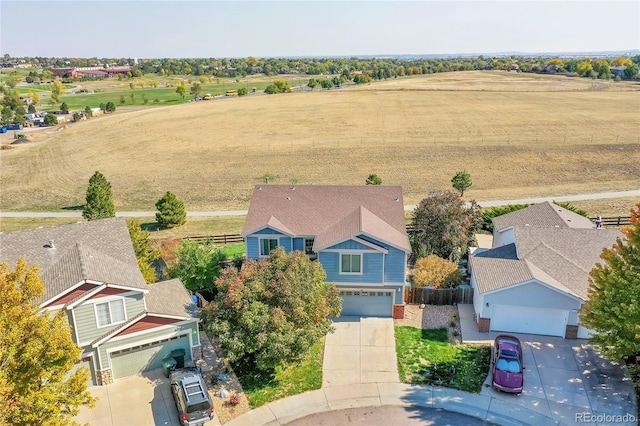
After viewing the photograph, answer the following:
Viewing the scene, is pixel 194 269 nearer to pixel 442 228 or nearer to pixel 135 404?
pixel 135 404

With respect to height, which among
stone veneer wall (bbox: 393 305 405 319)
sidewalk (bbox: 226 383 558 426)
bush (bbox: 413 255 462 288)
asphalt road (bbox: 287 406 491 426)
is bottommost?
asphalt road (bbox: 287 406 491 426)

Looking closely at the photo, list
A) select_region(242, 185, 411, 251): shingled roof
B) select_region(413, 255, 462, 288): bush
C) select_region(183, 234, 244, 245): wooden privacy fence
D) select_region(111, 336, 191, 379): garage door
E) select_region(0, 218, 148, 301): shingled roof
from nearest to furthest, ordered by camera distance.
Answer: select_region(0, 218, 148, 301): shingled roof < select_region(111, 336, 191, 379): garage door < select_region(242, 185, 411, 251): shingled roof < select_region(413, 255, 462, 288): bush < select_region(183, 234, 244, 245): wooden privacy fence

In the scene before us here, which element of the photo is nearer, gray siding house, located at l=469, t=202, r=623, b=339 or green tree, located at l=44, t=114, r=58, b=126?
gray siding house, located at l=469, t=202, r=623, b=339

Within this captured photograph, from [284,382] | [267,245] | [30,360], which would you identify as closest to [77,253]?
[30,360]

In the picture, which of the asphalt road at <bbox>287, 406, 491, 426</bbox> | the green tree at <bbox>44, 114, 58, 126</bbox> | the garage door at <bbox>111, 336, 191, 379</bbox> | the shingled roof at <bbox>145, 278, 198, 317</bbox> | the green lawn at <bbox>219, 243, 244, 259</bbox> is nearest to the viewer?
the asphalt road at <bbox>287, 406, 491, 426</bbox>

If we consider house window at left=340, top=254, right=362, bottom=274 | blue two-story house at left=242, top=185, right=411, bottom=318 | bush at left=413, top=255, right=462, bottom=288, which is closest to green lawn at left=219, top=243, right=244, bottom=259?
blue two-story house at left=242, top=185, right=411, bottom=318

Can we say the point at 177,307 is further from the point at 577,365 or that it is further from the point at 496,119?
the point at 496,119

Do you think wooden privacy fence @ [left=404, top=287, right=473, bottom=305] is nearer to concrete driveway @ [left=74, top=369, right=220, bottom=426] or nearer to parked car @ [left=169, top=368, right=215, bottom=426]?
parked car @ [left=169, top=368, right=215, bottom=426]

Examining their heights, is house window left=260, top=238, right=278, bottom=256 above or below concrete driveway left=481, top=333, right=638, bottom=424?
above
